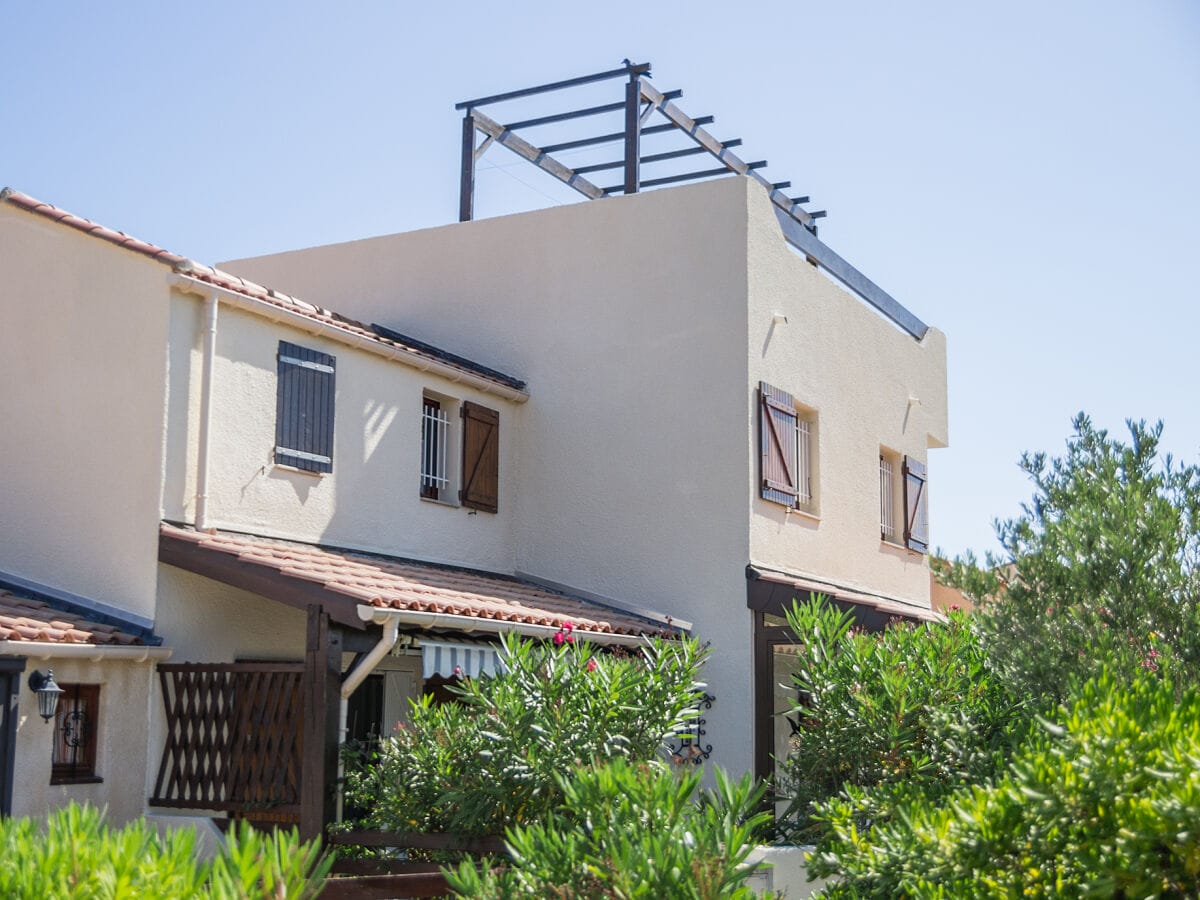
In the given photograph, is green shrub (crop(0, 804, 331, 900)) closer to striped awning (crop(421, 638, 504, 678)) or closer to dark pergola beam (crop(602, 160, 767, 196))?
striped awning (crop(421, 638, 504, 678))

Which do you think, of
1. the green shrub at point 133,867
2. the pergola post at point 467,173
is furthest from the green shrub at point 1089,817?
the pergola post at point 467,173

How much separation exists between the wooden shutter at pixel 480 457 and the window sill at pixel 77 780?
607cm

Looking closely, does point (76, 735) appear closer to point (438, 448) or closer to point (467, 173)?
point (438, 448)

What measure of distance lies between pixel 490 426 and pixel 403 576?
370cm

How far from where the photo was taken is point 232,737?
1280 cm

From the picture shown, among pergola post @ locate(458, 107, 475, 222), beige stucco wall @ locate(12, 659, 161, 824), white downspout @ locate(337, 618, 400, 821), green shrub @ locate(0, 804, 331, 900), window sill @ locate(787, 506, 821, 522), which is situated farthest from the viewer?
pergola post @ locate(458, 107, 475, 222)

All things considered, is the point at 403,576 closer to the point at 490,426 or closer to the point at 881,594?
the point at 490,426

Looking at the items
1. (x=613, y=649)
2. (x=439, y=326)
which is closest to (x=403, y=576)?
(x=613, y=649)

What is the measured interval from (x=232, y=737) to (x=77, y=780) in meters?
1.36

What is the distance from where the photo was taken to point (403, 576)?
1469cm

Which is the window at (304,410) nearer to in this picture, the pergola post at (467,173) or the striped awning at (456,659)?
the striped awning at (456,659)

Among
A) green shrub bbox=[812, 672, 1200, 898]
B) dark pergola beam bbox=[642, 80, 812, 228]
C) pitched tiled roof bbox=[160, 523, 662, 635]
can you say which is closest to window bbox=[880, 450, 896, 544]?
dark pergola beam bbox=[642, 80, 812, 228]

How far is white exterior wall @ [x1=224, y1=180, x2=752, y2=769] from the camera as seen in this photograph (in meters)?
16.9

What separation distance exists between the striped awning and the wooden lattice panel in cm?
125
